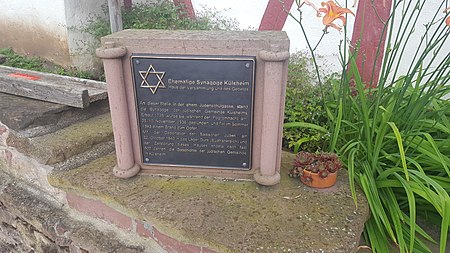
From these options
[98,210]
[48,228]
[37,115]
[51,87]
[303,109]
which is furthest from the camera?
[303,109]

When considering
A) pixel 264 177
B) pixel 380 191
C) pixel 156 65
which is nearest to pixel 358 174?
pixel 380 191

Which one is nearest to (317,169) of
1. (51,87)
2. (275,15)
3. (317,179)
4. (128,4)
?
(317,179)

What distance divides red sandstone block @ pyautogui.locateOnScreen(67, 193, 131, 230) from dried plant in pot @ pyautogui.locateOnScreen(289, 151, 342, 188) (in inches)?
34.6

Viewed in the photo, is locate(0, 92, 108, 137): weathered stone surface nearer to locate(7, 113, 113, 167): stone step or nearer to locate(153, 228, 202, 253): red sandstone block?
locate(7, 113, 113, 167): stone step

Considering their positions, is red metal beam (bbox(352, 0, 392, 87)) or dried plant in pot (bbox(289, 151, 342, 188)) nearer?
dried plant in pot (bbox(289, 151, 342, 188))

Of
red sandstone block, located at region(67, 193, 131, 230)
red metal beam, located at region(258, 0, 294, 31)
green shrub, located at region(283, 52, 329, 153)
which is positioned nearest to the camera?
red sandstone block, located at region(67, 193, 131, 230)

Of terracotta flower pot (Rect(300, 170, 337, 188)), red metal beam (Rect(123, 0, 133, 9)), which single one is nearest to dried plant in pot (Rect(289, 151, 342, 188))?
A: terracotta flower pot (Rect(300, 170, 337, 188))

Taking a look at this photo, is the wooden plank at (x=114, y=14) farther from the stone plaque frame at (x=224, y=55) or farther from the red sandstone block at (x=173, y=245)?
the red sandstone block at (x=173, y=245)

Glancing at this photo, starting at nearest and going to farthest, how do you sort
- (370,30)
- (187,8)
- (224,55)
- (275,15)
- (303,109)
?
(224,55)
(303,109)
(370,30)
(275,15)
(187,8)

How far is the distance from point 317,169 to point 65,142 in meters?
1.40

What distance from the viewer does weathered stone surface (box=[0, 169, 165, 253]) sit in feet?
5.87

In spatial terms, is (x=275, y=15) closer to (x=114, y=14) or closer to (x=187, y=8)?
(x=187, y=8)

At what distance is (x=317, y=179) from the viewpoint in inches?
69.5

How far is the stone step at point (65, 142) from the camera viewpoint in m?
1.96
